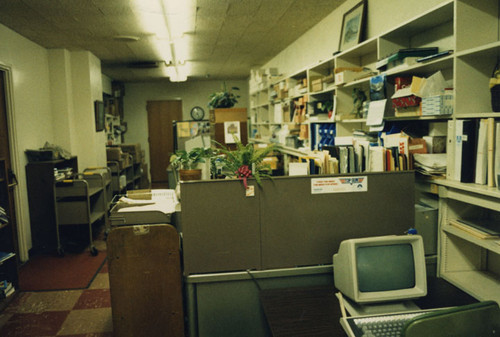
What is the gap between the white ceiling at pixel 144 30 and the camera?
12.0ft

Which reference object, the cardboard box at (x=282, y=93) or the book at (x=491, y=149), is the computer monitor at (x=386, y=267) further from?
the cardboard box at (x=282, y=93)

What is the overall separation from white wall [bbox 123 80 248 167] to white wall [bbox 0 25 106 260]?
11.7 ft

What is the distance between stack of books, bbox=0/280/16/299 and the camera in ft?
10.3

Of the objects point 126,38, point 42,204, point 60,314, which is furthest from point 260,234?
point 126,38

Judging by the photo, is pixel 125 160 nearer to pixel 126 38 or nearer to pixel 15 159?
pixel 126 38

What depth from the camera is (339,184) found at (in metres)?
1.95

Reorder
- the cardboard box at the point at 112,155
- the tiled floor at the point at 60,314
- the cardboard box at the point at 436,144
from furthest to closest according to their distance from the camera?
the cardboard box at the point at 112,155, the tiled floor at the point at 60,314, the cardboard box at the point at 436,144

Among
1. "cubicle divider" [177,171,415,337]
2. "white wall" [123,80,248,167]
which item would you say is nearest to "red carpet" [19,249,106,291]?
"cubicle divider" [177,171,415,337]

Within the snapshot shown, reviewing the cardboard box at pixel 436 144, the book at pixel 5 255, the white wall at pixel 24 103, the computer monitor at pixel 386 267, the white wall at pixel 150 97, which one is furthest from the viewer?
the white wall at pixel 150 97

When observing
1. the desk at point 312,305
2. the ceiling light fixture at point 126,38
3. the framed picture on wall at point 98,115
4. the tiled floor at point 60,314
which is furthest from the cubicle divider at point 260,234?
the framed picture on wall at point 98,115

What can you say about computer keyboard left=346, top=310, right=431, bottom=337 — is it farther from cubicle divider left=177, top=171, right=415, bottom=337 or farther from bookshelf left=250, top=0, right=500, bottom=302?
bookshelf left=250, top=0, right=500, bottom=302

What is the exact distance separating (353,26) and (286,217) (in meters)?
2.40

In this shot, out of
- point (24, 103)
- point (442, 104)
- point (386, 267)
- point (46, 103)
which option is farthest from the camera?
point (46, 103)

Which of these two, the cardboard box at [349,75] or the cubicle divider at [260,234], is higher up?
the cardboard box at [349,75]
